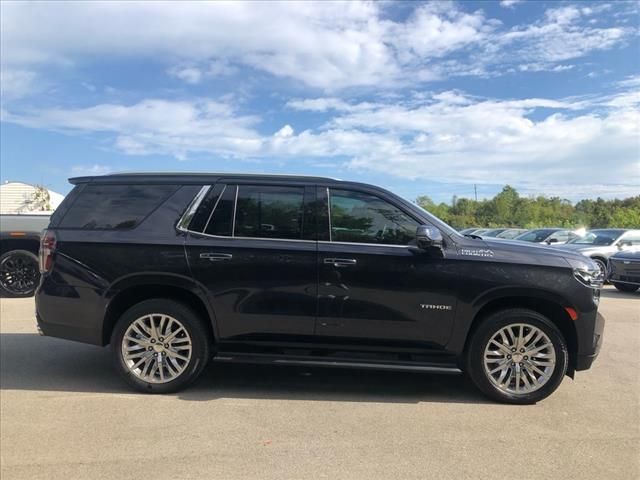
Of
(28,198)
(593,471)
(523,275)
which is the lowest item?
(593,471)

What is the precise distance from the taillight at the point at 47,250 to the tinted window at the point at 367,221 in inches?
103

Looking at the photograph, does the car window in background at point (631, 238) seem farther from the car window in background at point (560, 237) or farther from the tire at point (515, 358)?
the tire at point (515, 358)

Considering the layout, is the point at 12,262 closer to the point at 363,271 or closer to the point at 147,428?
the point at 147,428

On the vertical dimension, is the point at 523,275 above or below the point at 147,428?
above

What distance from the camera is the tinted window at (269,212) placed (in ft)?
15.2

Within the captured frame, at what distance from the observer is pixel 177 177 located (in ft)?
15.9

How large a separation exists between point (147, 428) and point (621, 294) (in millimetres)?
11751

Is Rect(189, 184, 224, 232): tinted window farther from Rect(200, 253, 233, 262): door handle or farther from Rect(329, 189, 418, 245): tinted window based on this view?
Rect(329, 189, 418, 245): tinted window

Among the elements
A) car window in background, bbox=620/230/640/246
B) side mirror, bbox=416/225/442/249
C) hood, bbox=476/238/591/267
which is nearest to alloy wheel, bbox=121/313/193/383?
side mirror, bbox=416/225/442/249

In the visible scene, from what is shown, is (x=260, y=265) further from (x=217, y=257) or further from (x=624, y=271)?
(x=624, y=271)

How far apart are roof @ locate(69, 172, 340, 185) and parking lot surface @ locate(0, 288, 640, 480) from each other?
1.96m

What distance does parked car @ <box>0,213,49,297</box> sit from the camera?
996 cm

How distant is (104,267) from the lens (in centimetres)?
463

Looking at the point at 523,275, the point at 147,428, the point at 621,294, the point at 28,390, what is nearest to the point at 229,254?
the point at 147,428
